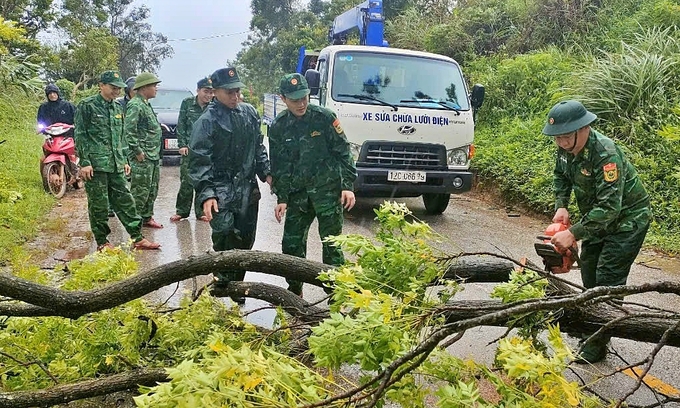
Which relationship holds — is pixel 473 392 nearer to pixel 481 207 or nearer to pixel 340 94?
pixel 340 94

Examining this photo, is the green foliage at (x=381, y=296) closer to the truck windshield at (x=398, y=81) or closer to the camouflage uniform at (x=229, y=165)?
the camouflage uniform at (x=229, y=165)

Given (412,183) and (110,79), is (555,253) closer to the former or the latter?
(412,183)

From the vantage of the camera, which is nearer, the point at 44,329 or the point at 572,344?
the point at 44,329

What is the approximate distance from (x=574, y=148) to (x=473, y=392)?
240 cm

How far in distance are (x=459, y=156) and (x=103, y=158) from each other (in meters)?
4.15

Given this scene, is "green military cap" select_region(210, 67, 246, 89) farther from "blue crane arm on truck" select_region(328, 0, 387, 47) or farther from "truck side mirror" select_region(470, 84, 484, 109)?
"blue crane arm on truck" select_region(328, 0, 387, 47)

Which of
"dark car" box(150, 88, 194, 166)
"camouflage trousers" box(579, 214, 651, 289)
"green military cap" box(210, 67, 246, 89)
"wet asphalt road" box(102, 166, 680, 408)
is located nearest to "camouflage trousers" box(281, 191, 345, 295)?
"wet asphalt road" box(102, 166, 680, 408)

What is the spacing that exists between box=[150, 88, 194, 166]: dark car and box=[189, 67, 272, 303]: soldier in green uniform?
7849 mm

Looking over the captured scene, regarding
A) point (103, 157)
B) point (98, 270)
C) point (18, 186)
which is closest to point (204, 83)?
point (103, 157)

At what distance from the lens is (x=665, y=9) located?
10.3 metres

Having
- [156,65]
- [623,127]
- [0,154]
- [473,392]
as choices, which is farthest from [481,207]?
[156,65]

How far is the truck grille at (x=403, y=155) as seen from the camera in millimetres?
7137

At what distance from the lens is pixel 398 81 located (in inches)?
295

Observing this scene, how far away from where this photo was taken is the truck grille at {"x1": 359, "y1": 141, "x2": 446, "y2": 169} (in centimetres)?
714
